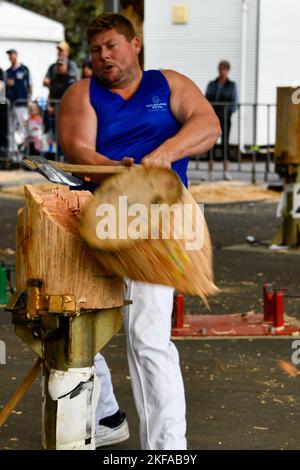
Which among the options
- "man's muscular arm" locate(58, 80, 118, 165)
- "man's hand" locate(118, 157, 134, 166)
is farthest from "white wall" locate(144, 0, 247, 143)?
"man's hand" locate(118, 157, 134, 166)

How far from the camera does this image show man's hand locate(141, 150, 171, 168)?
18.8 ft

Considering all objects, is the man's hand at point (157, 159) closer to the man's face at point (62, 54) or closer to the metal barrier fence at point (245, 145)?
the metal barrier fence at point (245, 145)

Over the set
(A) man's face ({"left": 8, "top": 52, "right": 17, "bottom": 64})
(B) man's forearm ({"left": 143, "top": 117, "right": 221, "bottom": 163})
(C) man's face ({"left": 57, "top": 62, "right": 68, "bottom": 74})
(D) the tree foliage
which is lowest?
(B) man's forearm ({"left": 143, "top": 117, "right": 221, "bottom": 163})

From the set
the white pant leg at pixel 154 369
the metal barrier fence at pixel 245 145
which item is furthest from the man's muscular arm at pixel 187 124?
the metal barrier fence at pixel 245 145

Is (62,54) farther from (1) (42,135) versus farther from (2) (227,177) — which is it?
(2) (227,177)

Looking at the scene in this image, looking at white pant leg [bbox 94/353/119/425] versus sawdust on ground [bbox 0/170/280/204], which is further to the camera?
sawdust on ground [bbox 0/170/280/204]

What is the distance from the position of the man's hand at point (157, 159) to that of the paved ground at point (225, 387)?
1.51 meters

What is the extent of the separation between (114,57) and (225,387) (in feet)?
8.14

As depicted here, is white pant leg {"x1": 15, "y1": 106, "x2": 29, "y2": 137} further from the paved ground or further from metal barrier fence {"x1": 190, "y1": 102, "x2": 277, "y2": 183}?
the paved ground

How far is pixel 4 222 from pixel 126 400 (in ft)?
28.9

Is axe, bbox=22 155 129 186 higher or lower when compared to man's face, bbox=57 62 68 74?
lower

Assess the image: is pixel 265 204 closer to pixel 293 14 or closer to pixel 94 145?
pixel 293 14

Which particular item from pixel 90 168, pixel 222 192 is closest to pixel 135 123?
pixel 90 168

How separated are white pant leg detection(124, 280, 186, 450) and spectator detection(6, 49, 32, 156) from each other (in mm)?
18136
